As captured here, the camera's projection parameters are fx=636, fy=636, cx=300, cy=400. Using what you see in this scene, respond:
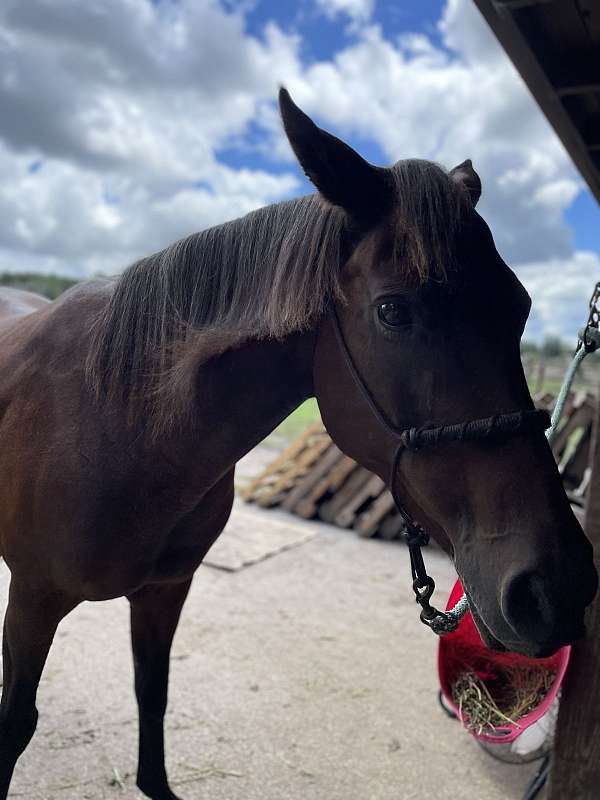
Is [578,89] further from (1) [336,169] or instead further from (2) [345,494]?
(2) [345,494]

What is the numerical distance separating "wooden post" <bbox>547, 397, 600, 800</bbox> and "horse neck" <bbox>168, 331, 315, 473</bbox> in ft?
3.24

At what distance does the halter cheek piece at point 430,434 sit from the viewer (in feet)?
4.17

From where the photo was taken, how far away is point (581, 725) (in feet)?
5.83

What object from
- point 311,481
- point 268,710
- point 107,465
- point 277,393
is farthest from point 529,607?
point 311,481

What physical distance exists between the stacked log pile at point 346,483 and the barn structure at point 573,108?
4.37 metres

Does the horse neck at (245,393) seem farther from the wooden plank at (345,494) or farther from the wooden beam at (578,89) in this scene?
the wooden plank at (345,494)

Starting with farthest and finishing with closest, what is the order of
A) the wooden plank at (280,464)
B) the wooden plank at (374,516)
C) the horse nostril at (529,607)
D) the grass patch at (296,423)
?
1. the grass patch at (296,423)
2. the wooden plank at (280,464)
3. the wooden plank at (374,516)
4. the horse nostril at (529,607)

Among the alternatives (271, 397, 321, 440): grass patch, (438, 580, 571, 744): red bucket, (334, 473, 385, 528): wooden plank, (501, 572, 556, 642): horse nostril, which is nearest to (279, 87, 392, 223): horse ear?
(501, 572, 556, 642): horse nostril

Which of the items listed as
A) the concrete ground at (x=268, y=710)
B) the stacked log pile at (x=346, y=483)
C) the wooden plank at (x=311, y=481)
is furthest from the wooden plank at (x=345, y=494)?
the concrete ground at (x=268, y=710)

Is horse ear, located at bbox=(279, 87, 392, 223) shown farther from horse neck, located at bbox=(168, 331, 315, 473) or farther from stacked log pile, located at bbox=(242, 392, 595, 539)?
stacked log pile, located at bbox=(242, 392, 595, 539)

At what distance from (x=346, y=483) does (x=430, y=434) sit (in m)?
6.10

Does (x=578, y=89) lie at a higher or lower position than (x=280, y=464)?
higher

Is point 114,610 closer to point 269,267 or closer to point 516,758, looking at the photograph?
point 516,758

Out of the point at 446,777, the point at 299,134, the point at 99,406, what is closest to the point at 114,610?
the point at 446,777
